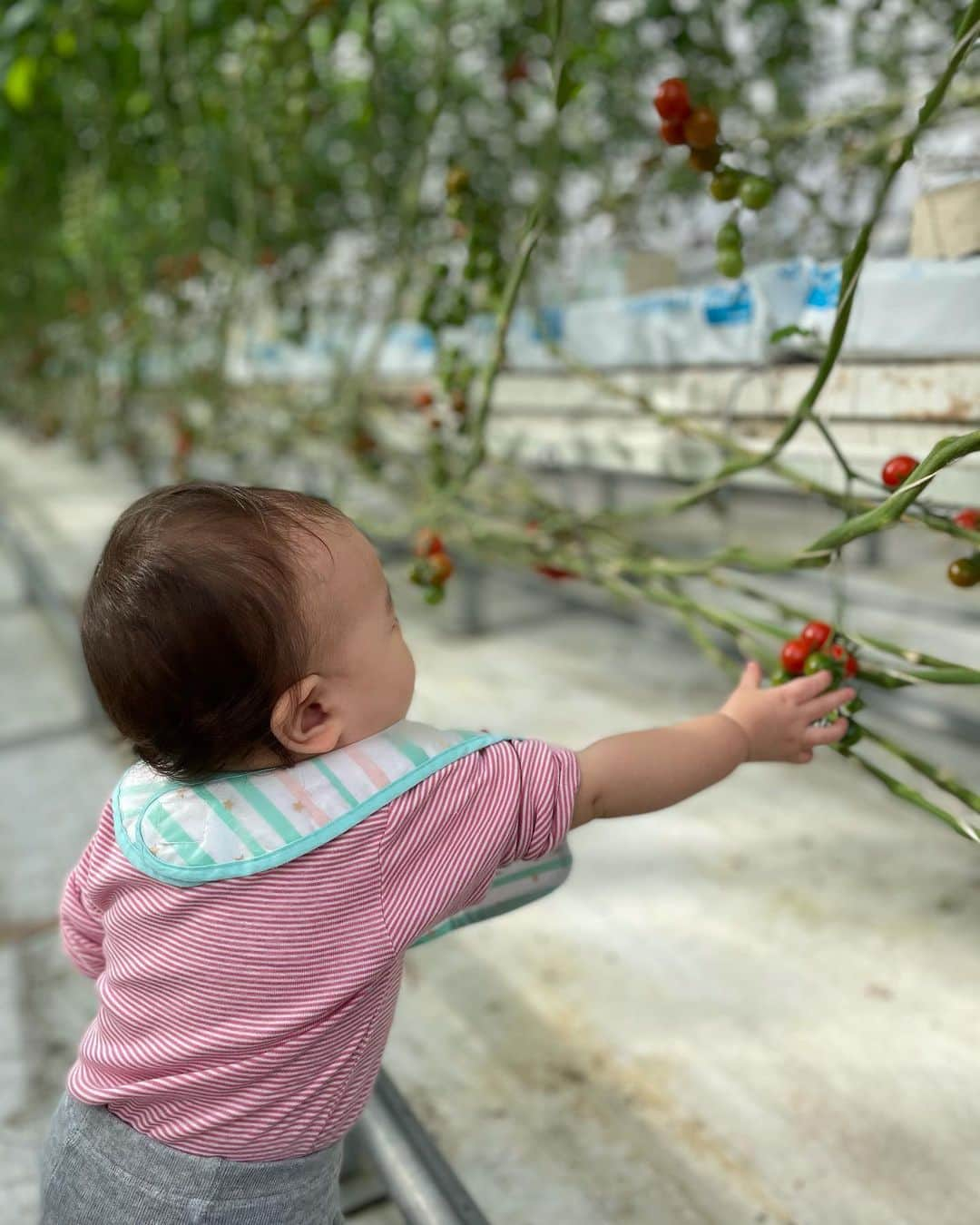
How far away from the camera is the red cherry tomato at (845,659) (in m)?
0.89

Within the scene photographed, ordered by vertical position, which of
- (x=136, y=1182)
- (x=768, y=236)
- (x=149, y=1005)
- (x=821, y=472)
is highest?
(x=768, y=236)

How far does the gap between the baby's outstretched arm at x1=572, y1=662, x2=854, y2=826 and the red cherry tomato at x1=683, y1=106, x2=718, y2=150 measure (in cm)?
43

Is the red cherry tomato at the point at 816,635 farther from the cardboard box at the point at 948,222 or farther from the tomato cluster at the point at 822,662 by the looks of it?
the cardboard box at the point at 948,222

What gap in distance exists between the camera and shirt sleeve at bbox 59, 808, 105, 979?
33.1 inches

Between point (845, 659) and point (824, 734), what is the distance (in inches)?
2.8

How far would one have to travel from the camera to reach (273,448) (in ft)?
12.5

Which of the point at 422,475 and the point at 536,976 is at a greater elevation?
the point at 422,475

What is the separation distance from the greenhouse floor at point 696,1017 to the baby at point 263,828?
369 millimetres

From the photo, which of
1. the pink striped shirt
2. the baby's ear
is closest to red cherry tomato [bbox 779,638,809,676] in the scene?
the pink striped shirt

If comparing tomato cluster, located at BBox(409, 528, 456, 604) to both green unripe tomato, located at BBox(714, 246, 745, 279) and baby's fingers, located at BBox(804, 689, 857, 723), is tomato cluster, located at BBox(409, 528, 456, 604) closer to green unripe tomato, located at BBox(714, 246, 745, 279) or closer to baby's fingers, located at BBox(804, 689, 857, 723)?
green unripe tomato, located at BBox(714, 246, 745, 279)

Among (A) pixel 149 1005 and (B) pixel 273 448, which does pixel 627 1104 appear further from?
(B) pixel 273 448

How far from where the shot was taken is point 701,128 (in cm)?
93

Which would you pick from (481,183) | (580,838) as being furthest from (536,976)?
(481,183)

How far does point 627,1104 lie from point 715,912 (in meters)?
0.40
